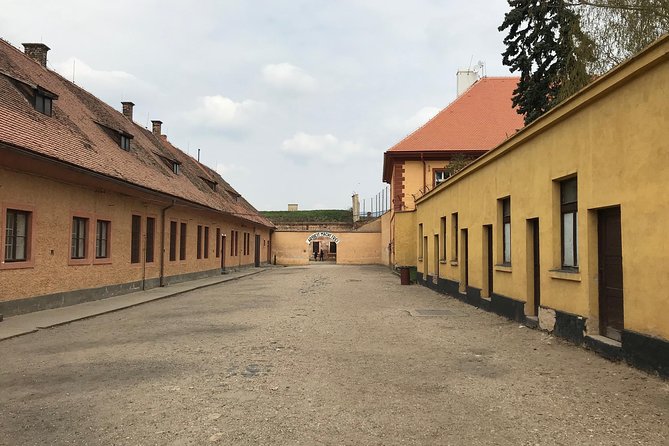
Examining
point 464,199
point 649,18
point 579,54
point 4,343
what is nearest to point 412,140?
point 464,199

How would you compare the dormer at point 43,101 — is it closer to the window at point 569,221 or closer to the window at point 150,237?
the window at point 150,237

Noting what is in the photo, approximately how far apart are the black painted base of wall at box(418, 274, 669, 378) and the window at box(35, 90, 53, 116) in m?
12.9

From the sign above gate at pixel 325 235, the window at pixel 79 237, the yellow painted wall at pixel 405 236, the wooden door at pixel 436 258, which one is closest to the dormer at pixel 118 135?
the window at pixel 79 237

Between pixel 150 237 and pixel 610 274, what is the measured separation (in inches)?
626

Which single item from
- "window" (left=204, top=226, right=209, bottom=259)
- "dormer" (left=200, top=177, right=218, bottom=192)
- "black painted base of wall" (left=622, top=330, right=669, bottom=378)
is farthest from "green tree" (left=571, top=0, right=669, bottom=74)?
"dormer" (left=200, top=177, right=218, bottom=192)

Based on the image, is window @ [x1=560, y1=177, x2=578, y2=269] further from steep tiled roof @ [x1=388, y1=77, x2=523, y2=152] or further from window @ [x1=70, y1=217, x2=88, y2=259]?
steep tiled roof @ [x1=388, y1=77, x2=523, y2=152]

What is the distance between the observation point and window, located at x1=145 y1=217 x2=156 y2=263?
1878 cm

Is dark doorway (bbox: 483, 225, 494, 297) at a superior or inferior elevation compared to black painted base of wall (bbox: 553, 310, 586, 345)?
superior

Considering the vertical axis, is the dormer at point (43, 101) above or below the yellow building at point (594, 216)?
above

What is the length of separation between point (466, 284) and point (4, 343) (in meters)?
11.4

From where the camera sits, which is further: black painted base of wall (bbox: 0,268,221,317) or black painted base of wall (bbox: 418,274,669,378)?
black painted base of wall (bbox: 0,268,221,317)

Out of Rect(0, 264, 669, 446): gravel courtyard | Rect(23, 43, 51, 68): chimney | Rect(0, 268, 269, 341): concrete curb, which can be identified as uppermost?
Rect(23, 43, 51, 68): chimney

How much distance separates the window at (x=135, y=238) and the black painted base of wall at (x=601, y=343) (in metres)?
11.5

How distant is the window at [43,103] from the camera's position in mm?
14016
